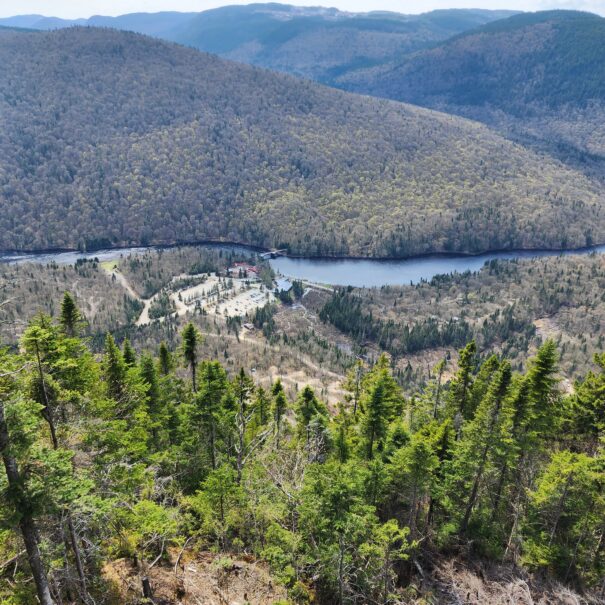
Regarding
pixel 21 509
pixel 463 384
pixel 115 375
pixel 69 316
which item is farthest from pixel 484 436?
pixel 21 509

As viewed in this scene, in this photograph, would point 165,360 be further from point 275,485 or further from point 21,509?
point 21,509

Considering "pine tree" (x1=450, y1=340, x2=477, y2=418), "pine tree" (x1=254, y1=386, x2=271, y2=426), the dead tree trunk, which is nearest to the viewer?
the dead tree trunk

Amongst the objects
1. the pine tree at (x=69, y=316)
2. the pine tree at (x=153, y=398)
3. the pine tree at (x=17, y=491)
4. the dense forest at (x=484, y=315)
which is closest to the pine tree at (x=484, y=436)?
the pine tree at (x=153, y=398)

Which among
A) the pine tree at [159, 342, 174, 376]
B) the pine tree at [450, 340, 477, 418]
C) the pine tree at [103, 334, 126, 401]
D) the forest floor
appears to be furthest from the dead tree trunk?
the pine tree at [450, 340, 477, 418]

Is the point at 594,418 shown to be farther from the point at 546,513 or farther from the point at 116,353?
the point at 116,353

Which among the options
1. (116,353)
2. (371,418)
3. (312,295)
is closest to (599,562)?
(371,418)

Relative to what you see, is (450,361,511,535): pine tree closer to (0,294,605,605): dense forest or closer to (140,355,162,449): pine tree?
(0,294,605,605): dense forest

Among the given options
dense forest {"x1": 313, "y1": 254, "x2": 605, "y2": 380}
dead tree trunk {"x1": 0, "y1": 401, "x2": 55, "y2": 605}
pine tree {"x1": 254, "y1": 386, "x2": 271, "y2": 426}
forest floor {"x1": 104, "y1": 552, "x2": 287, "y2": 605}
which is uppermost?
dead tree trunk {"x1": 0, "y1": 401, "x2": 55, "y2": 605}

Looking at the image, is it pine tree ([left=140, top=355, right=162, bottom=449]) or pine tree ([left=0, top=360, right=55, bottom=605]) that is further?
pine tree ([left=140, top=355, right=162, bottom=449])

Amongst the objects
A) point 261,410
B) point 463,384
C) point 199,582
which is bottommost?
point 261,410
